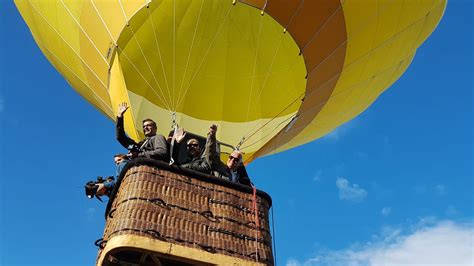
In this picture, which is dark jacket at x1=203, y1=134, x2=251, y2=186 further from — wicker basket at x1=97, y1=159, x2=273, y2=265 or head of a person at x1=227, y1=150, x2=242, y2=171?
wicker basket at x1=97, y1=159, x2=273, y2=265

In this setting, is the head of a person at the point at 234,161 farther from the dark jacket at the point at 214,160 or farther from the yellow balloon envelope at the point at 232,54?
the yellow balloon envelope at the point at 232,54

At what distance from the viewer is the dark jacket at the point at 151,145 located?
361 centimetres

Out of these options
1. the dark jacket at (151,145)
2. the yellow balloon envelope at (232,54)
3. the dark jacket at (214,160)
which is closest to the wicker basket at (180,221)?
the dark jacket at (151,145)

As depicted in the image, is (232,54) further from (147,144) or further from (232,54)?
(147,144)

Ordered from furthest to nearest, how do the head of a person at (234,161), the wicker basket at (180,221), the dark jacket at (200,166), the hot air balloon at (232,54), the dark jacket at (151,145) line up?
the hot air balloon at (232,54), the head of a person at (234,161), the dark jacket at (200,166), the dark jacket at (151,145), the wicker basket at (180,221)

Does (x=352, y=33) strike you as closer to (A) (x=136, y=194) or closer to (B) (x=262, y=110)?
(B) (x=262, y=110)

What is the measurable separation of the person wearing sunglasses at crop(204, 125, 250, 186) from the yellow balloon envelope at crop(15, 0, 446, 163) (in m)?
1.53

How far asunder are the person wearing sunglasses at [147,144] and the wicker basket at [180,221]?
25cm

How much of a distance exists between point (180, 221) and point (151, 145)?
815mm

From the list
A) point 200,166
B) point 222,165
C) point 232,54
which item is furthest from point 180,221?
point 232,54

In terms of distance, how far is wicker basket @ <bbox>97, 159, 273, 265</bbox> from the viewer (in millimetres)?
3076

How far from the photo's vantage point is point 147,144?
3869 millimetres

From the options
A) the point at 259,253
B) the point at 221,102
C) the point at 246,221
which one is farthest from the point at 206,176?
the point at 221,102

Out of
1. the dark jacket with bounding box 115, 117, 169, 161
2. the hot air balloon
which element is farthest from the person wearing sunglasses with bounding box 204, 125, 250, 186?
the hot air balloon
